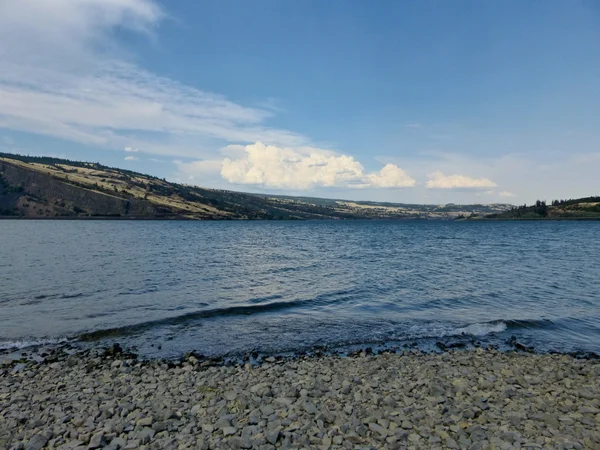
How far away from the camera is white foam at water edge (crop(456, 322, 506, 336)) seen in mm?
23172

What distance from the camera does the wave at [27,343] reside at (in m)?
19.8

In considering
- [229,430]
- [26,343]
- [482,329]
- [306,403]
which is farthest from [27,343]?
[482,329]

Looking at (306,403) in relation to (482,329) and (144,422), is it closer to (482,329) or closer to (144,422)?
(144,422)

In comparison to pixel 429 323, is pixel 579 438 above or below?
above

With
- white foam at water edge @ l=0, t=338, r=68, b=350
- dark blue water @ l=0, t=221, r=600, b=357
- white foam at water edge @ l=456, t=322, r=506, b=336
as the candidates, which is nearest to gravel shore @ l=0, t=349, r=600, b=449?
white foam at water edge @ l=0, t=338, r=68, b=350

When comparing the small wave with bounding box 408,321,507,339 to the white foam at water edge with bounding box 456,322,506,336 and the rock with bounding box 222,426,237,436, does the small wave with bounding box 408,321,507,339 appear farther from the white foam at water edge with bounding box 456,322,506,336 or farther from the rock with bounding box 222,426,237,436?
the rock with bounding box 222,426,237,436

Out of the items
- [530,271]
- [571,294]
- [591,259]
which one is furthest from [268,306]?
[591,259]

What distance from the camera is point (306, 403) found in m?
12.4

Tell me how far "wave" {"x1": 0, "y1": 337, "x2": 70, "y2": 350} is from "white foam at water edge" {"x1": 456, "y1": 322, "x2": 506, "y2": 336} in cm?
2374

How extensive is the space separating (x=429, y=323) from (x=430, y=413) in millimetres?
14336

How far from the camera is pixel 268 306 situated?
2942 cm

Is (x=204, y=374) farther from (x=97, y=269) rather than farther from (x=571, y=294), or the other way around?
(x=97, y=269)

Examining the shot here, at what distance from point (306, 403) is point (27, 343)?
17.3 meters

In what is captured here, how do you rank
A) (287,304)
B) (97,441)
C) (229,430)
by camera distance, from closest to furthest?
(97,441) → (229,430) → (287,304)
